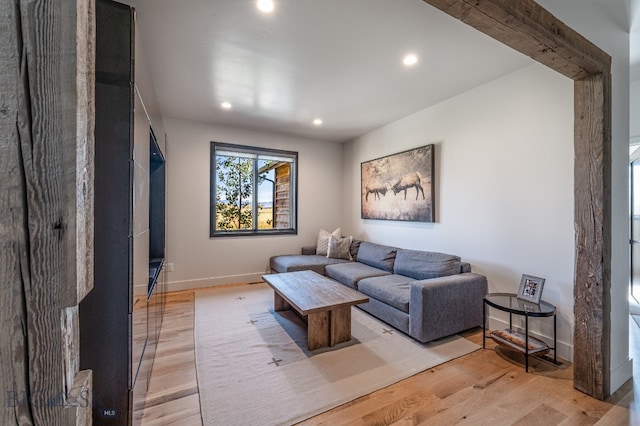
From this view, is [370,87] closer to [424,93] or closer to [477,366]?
[424,93]

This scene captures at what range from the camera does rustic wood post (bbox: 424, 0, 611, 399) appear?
67.7 inches

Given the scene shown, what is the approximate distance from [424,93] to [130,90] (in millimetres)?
2941

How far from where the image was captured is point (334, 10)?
1896mm

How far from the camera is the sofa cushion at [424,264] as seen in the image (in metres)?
2.99

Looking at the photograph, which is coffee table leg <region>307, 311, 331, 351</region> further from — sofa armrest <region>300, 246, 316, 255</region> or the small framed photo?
Answer: sofa armrest <region>300, 246, 316, 255</region>

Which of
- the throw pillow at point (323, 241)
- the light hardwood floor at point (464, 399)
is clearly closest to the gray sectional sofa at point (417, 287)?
the light hardwood floor at point (464, 399)

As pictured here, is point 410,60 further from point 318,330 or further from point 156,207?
point 156,207

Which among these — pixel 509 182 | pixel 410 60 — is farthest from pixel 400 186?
pixel 410 60

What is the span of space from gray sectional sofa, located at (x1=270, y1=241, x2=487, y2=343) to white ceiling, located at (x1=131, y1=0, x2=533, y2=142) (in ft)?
Result: 6.53

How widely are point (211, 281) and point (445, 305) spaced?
3.41 m

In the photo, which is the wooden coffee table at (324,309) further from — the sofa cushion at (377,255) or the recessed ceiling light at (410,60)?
the recessed ceiling light at (410,60)

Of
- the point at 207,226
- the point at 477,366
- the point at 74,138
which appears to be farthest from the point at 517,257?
the point at 207,226

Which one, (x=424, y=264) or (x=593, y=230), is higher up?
(x=593, y=230)

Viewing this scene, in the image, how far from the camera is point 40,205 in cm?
42
